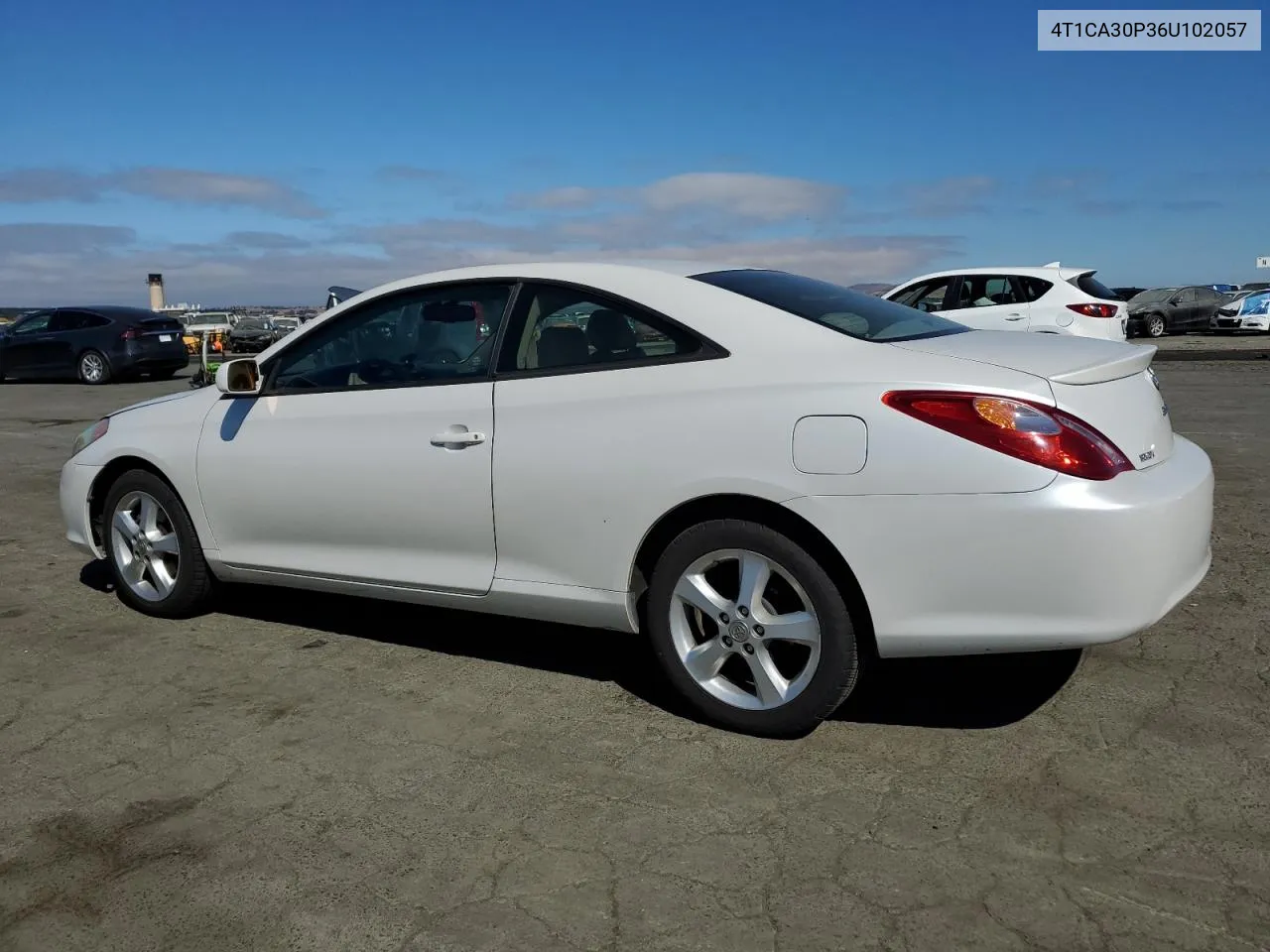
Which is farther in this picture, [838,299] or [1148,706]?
[838,299]

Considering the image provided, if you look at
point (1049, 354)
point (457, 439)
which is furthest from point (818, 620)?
point (457, 439)

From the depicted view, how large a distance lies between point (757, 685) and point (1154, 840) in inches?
46.5

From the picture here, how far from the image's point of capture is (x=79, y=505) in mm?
5211

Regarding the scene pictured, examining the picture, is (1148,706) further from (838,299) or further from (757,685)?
(838,299)

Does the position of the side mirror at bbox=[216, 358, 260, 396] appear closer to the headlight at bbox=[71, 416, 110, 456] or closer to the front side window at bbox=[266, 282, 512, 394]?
the front side window at bbox=[266, 282, 512, 394]

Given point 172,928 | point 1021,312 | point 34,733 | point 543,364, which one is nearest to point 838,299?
point 543,364

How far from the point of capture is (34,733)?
373 centimetres

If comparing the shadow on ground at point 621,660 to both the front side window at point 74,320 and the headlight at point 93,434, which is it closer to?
the headlight at point 93,434

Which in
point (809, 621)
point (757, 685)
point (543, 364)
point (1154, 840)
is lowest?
point (1154, 840)

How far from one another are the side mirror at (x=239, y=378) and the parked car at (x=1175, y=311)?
3028 centimetres

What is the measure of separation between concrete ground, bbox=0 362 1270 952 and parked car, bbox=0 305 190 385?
16.6 metres

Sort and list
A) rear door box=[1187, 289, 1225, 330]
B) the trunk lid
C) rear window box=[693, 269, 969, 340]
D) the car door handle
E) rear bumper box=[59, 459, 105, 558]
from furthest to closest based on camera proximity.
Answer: rear door box=[1187, 289, 1225, 330], rear bumper box=[59, 459, 105, 558], the car door handle, rear window box=[693, 269, 969, 340], the trunk lid

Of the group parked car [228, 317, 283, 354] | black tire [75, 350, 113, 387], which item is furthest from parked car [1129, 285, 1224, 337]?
parked car [228, 317, 283, 354]

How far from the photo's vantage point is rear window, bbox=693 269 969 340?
3.66 metres
